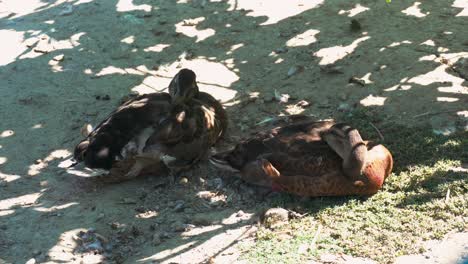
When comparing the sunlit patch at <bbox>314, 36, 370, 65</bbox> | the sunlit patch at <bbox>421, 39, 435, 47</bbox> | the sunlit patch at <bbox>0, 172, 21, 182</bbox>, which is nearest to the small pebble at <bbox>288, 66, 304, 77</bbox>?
the sunlit patch at <bbox>314, 36, 370, 65</bbox>

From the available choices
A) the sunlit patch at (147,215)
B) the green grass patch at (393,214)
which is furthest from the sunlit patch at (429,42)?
the sunlit patch at (147,215)

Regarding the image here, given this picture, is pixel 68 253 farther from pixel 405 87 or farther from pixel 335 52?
pixel 335 52

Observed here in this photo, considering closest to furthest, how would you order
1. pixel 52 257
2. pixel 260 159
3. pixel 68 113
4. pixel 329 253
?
pixel 329 253 → pixel 52 257 → pixel 260 159 → pixel 68 113

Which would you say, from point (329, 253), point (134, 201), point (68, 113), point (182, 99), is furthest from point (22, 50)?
point (329, 253)

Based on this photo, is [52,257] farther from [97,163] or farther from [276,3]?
[276,3]

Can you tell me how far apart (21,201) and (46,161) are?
76 cm

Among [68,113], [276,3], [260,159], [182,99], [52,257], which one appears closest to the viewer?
[52,257]

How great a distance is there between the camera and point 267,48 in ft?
27.8

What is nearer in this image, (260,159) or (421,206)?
(421,206)

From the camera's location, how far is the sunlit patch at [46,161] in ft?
21.3

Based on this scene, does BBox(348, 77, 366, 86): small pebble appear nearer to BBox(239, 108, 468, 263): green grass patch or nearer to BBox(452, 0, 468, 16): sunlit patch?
BBox(239, 108, 468, 263): green grass patch

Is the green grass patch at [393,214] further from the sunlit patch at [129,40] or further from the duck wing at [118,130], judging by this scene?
the sunlit patch at [129,40]

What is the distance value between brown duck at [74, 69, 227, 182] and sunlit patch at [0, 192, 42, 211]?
0.54 metres

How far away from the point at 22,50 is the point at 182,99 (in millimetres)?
3244
